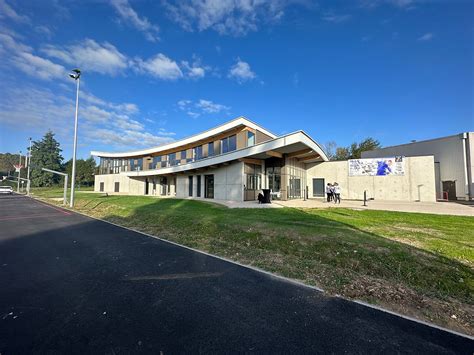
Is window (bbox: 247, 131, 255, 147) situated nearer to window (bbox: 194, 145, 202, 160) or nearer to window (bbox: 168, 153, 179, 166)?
window (bbox: 194, 145, 202, 160)

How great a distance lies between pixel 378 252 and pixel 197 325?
513 cm

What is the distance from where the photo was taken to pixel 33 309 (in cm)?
353

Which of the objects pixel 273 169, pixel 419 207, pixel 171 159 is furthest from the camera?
pixel 171 159

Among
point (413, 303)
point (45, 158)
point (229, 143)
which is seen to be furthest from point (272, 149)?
point (45, 158)

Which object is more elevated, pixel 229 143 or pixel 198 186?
pixel 229 143

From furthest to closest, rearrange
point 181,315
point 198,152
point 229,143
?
point 198,152
point 229,143
point 181,315

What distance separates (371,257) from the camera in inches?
223

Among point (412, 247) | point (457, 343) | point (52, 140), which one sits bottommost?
point (457, 343)

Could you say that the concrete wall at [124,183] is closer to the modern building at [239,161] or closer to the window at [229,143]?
the modern building at [239,161]

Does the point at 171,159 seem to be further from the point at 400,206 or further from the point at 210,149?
the point at 400,206

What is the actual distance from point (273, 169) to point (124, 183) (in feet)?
109

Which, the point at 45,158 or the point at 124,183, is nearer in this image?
the point at 124,183

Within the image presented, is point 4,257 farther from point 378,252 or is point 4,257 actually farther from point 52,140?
point 52,140

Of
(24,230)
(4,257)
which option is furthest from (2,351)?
(24,230)
